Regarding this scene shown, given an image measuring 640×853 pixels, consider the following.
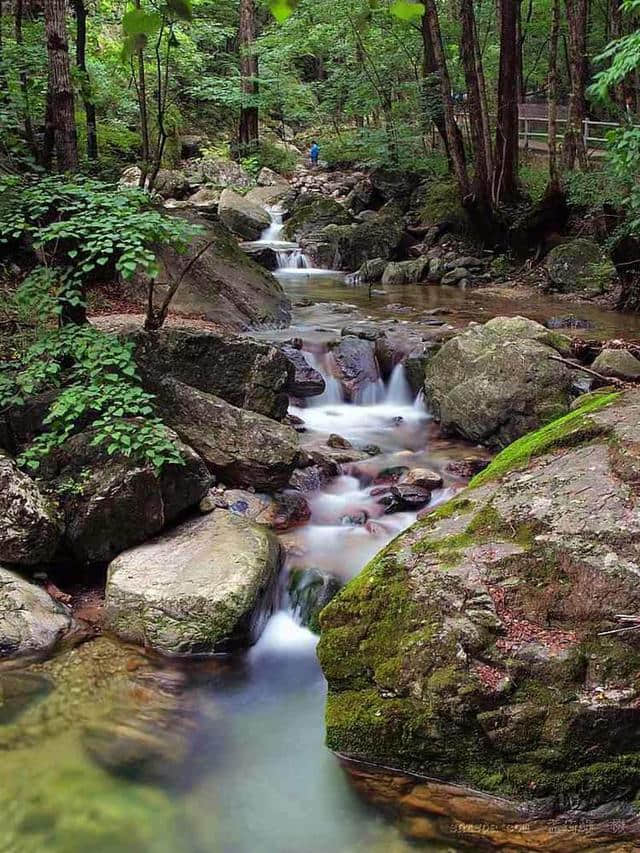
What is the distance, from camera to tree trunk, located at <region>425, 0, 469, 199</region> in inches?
640

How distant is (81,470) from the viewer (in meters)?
5.57

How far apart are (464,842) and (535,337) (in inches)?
231

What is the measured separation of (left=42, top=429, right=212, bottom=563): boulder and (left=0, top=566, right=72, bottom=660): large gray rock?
523 mm

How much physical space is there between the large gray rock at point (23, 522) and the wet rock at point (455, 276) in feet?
39.7

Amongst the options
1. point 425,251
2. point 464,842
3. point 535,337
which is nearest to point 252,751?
point 464,842

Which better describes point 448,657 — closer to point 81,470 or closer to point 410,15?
point 410,15

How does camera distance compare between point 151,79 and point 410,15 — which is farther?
point 151,79

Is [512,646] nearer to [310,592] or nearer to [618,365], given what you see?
[310,592]

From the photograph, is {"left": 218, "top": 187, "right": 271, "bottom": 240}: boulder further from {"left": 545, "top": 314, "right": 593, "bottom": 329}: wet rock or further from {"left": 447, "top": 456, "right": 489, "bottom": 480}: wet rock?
{"left": 447, "top": 456, "right": 489, "bottom": 480}: wet rock

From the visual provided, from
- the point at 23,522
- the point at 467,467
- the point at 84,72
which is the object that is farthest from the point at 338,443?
the point at 84,72

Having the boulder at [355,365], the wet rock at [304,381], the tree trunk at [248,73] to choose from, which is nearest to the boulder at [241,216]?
the tree trunk at [248,73]

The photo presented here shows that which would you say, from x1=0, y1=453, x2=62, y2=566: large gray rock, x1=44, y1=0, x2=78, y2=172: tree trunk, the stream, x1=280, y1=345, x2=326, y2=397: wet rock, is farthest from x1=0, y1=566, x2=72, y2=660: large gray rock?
x1=280, y1=345, x2=326, y2=397: wet rock

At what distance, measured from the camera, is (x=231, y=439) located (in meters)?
6.43

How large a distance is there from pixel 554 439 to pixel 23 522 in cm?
352
